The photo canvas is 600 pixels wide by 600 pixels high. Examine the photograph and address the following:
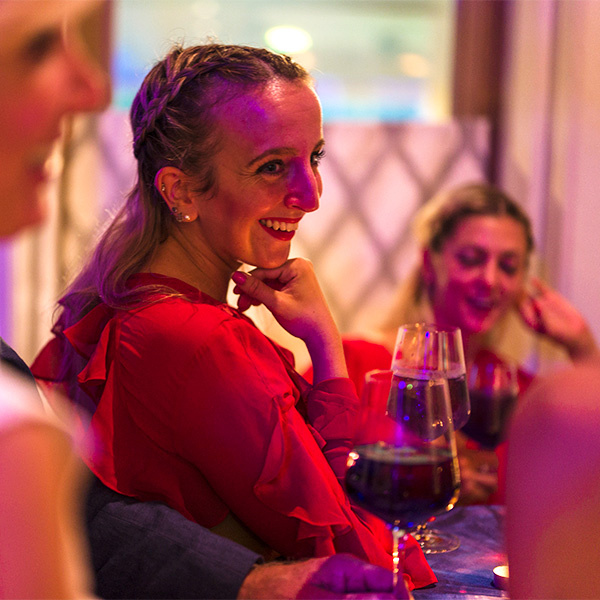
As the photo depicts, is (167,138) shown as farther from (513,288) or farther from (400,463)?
(513,288)

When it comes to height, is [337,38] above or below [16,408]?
above

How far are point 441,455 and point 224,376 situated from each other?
0.77 feet

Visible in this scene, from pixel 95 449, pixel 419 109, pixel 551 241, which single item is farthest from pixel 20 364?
pixel 419 109

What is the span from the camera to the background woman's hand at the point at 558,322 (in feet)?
5.53

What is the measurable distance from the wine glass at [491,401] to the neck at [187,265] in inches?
17.8

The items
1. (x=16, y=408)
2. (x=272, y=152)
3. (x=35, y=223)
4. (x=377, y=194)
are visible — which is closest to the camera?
(x=16, y=408)

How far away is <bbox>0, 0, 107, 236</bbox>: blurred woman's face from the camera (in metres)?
0.40

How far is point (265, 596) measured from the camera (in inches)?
25.5

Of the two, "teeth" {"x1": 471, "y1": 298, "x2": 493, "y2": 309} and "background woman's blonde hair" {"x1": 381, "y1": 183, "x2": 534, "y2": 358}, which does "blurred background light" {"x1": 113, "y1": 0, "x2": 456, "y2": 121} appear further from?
"teeth" {"x1": 471, "y1": 298, "x2": 493, "y2": 309}

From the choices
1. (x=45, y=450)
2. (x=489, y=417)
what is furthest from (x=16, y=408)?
(x=489, y=417)

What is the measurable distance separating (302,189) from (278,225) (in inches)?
2.2

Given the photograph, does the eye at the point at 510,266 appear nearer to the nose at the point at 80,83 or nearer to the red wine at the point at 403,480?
the red wine at the point at 403,480

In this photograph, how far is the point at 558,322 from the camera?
1.72 m

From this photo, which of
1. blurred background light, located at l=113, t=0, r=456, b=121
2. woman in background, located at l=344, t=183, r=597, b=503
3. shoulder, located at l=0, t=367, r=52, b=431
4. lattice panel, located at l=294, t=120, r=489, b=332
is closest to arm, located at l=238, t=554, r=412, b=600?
shoulder, located at l=0, t=367, r=52, b=431
